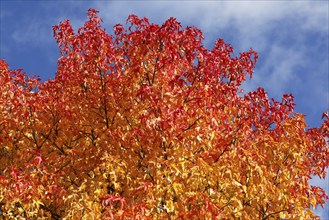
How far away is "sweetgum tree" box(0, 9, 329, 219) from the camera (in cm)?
1113

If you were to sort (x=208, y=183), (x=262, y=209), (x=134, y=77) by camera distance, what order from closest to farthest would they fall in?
(x=208, y=183) → (x=262, y=209) → (x=134, y=77)

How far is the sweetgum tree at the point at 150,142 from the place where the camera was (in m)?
11.1

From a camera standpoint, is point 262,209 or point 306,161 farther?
point 306,161

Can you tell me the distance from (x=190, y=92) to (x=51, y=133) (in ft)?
14.2

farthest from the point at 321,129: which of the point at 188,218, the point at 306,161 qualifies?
the point at 188,218

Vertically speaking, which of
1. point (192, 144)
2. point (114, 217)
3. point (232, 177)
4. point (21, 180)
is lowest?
point (114, 217)

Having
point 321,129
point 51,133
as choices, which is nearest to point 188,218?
point 51,133

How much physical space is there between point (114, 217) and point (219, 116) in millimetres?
5113

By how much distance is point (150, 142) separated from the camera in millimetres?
12055

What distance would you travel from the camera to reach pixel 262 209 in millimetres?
12312

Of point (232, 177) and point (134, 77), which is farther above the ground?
point (134, 77)

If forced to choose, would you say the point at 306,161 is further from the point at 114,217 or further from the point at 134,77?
the point at 114,217

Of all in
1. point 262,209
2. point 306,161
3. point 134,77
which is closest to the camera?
point 262,209

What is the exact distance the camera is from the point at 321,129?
15.8 m
